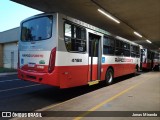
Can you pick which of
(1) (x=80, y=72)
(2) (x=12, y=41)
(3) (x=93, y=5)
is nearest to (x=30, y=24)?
(1) (x=80, y=72)

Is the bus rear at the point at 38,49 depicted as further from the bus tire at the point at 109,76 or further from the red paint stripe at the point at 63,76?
the bus tire at the point at 109,76

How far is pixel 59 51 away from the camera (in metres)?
7.68

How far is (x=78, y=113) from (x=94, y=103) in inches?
50.9

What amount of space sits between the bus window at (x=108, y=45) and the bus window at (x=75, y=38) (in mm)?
2590

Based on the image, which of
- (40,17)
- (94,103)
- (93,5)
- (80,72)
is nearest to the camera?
(94,103)

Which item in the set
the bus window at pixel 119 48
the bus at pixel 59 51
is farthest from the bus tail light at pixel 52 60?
the bus window at pixel 119 48

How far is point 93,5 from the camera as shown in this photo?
13844 millimetres

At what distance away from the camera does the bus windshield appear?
798 cm

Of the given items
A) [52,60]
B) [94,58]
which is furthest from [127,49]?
[52,60]

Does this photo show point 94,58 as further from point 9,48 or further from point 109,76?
point 9,48

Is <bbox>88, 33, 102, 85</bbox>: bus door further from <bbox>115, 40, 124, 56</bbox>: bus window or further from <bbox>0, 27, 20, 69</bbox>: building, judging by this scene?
<bbox>0, 27, 20, 69</bbox>: building

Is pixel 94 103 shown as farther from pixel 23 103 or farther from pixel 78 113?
pixel 23 103

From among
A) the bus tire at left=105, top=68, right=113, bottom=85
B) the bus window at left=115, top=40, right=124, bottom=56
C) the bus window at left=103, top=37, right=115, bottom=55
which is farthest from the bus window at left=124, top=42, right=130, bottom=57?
the bus tire at left=105, top=68, right=113, bottom=85

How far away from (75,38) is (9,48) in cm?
2825
